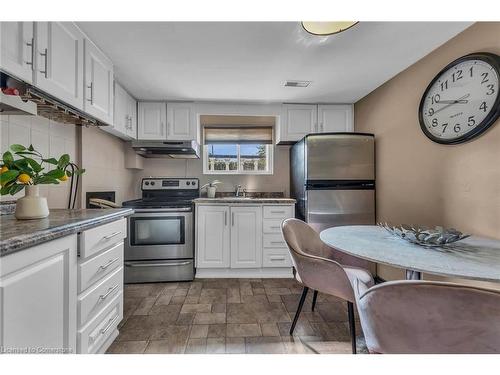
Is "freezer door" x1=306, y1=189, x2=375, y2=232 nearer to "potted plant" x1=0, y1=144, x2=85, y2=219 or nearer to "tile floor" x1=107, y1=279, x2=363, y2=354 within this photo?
"tile floor" x1=107, y1=279, x2=363, y2=354

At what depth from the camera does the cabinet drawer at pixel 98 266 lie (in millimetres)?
1146

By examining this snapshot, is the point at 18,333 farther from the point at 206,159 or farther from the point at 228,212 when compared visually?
the point at 206,159

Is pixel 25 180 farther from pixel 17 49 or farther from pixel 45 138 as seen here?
pixel 45 138

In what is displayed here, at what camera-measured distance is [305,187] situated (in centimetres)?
263

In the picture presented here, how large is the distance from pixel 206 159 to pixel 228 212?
3.43 ft

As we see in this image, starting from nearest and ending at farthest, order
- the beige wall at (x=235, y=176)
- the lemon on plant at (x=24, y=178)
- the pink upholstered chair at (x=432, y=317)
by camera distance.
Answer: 1. the pink upholstered chair at (x=432, y=317)
2. the lemon on plant at (x=24, y=178)
3. the beige wall at (x=235, y=176)

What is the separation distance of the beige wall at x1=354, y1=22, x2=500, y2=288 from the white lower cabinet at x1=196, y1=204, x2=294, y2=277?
1.17m

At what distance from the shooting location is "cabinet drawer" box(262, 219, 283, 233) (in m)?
2.79

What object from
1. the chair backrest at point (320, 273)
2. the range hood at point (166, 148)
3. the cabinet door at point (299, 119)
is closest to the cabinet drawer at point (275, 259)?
the chair backrest at point (320, 273)

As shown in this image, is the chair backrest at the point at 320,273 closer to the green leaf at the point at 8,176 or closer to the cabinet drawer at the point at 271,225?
the cabinet drawer at the point at 271,225

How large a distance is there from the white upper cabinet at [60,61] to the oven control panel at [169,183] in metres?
1.66

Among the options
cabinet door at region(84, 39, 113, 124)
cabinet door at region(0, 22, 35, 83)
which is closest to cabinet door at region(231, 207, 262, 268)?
cabinet door at region(84, 39, 113, 124)

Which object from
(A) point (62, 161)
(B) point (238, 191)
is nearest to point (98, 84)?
(A) point (62, 161)

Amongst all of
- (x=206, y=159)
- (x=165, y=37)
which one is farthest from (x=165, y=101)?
(x=165, y=37)
